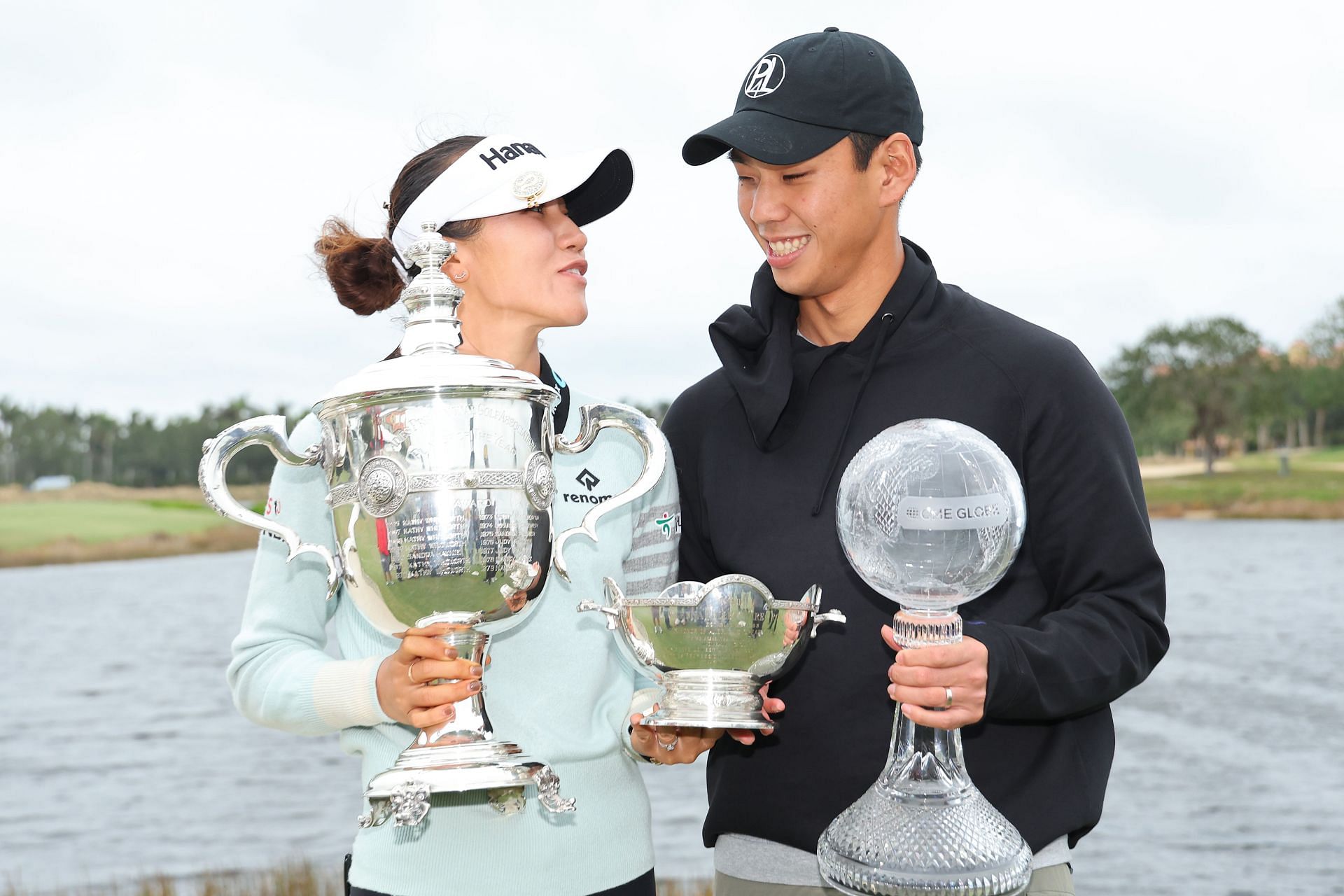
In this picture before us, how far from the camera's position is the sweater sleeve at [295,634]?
200 cm

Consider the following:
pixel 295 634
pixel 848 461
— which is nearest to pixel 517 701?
pixel 295 634

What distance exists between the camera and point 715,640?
1.96 metres

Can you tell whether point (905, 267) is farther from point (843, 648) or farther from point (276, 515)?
point (276, 515)

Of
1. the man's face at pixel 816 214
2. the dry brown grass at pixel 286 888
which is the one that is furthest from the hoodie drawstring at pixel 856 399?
the dry brown grass at pixel 286 888

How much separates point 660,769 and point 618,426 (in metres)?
→ 19.0

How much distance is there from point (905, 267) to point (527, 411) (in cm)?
85

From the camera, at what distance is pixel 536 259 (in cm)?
229

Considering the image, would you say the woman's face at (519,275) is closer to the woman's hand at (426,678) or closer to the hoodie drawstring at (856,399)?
the hoodie drawstring at (856,399)

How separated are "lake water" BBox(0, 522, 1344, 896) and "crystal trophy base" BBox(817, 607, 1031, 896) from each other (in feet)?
24.5

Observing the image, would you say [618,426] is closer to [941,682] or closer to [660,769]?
[941,682]

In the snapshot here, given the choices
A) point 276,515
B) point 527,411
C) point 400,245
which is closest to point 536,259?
point 400,245

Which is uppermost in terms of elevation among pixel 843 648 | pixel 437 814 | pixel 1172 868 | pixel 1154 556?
pixel 1154 556

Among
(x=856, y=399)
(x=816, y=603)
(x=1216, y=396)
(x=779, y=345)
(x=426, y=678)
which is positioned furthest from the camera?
(x=1216, y=396)

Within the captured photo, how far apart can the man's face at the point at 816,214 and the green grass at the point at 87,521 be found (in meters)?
61.5
